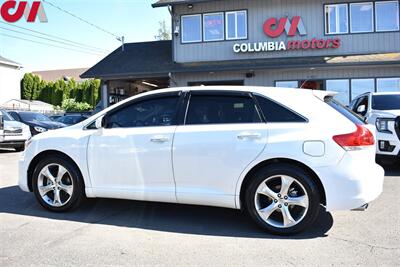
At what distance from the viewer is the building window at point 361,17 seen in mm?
17141

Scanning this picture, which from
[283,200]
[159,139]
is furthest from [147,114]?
[283,200]

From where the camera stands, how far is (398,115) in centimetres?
808

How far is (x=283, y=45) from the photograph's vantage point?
17.5 metres

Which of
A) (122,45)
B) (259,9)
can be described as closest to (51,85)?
(122,45)

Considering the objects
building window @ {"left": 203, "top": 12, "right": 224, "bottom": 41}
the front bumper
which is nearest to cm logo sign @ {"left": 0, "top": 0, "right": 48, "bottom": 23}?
the front bumper

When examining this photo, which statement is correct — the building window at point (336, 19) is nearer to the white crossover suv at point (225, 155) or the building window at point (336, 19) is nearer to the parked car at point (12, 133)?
the parked car at point (12, 133)

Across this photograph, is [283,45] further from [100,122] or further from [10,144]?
[100,122]

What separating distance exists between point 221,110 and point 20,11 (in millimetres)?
14298

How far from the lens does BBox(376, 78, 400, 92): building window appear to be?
16.6 metres

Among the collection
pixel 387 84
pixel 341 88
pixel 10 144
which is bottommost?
pixel 10 144

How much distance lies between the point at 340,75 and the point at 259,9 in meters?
4.57

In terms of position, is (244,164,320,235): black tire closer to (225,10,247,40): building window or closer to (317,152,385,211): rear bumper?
(317,152,385,211): rear bumper

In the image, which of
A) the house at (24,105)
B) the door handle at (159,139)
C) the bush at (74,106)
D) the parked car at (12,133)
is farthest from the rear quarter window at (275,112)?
the house at (24,105)

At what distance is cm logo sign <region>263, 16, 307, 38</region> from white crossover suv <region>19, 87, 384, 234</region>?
44.2ft
